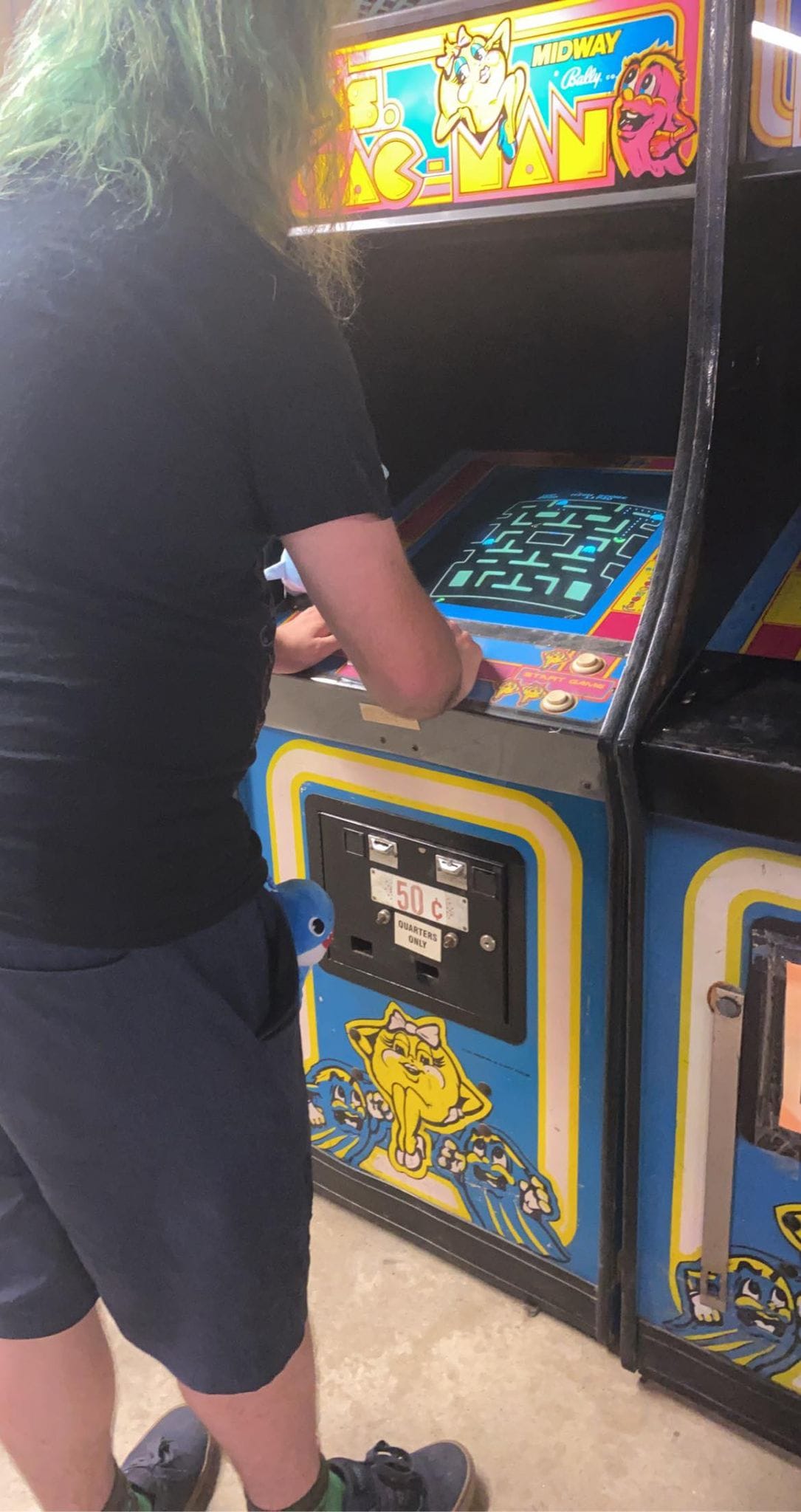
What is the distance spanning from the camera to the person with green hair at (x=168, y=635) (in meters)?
0.74

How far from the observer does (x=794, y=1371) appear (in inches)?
50.6

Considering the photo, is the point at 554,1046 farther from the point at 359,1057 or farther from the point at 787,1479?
the point at 787,1479

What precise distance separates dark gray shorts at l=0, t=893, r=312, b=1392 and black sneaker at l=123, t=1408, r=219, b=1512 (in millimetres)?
461

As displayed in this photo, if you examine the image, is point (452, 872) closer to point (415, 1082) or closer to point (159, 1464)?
point (415, 1082)

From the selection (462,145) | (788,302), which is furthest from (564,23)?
(788,302)

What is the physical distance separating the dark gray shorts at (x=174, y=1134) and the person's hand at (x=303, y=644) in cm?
45

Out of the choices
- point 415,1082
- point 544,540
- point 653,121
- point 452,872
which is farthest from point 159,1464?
point 653,121

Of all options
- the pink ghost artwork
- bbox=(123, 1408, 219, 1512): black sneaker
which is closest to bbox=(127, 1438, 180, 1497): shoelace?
bbox=(123, 1408, 219, 1512): black sneaker

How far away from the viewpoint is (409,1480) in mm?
1263

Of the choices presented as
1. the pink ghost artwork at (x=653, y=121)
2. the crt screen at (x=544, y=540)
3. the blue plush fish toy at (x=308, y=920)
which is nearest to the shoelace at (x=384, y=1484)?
the blue plush fish toy at (x=308, y=920)

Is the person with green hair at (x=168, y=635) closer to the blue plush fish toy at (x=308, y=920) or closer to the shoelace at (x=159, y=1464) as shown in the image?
the blue plush fish toy at (x=308, y=920)

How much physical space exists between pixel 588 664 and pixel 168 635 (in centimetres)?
57

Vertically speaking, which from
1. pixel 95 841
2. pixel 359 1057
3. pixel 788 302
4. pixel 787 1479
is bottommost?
pixel 787 1479

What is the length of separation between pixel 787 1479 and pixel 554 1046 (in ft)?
2.01
